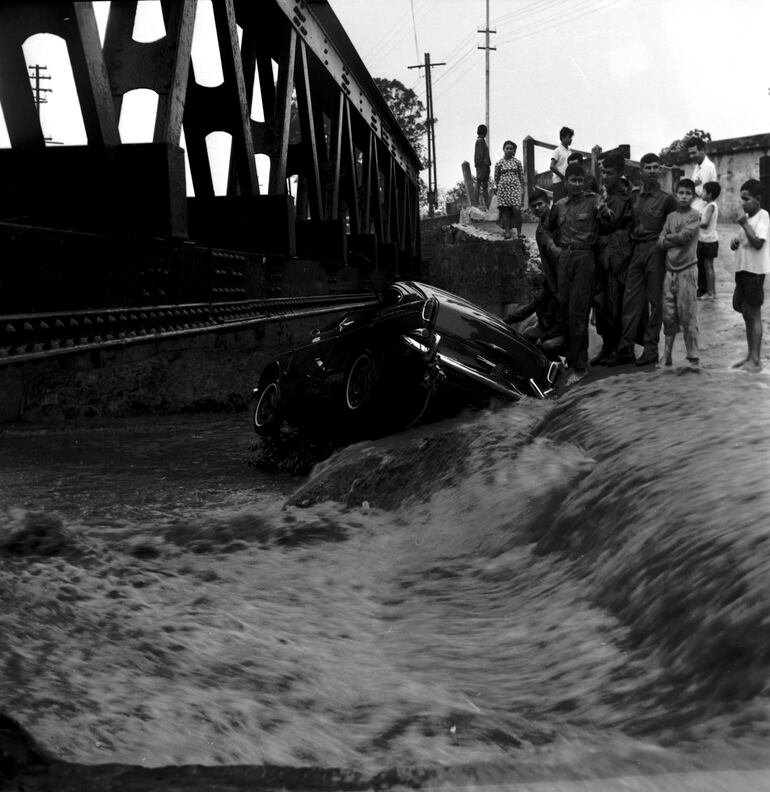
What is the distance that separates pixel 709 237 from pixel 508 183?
7469 millimetres

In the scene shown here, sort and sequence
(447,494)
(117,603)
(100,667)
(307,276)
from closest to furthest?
1. (100,667)
2. (117,603)
3. (447,494)
4. (307,276)

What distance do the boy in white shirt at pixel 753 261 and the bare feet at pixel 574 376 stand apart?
1.55m

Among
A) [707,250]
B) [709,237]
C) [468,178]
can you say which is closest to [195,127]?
[709,237]

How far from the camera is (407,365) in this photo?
312 inches

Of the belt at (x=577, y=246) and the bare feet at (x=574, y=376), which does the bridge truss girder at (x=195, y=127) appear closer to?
the belt at (x=577, y=246)

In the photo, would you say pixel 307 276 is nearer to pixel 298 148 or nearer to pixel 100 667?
pixel 298 148

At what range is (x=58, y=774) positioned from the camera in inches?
76.7

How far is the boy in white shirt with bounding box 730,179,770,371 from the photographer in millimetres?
9195

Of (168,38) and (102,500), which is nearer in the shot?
(168,38)

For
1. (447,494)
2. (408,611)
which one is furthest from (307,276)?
(408,611)

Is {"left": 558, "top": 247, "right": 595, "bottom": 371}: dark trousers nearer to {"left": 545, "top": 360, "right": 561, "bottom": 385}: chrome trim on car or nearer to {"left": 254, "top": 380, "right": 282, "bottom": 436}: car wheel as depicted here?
{"left": 545, "top": 360, "right": 561, "bottom": 385}: chrome trim on car

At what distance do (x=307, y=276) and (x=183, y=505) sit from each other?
2.06 metres

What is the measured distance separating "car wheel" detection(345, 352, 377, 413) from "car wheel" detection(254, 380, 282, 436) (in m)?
1.14

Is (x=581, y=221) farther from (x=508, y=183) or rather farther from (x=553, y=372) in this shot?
(x=508, y=183)
